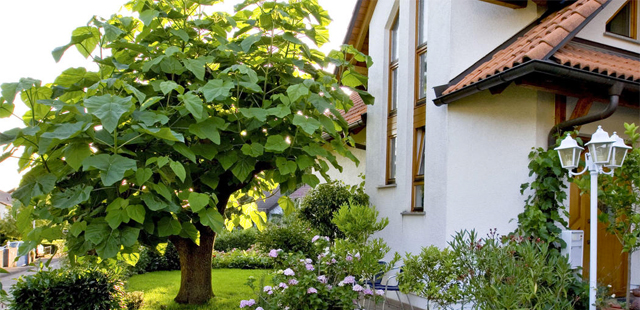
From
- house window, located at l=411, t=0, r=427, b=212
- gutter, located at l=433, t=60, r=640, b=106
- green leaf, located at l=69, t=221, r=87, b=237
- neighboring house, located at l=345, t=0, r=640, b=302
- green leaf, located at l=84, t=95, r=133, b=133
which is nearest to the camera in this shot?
green leaf, located at l=84, t=95, r=133, b=133

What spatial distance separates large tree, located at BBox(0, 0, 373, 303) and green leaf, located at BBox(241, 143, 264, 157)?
0.04ft

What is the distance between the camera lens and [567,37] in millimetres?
6570

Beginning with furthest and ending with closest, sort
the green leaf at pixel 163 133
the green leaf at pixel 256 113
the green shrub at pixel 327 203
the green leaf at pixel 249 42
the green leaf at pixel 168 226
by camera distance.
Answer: the green shrub at pixel 327 203 < the green leaf at pixel 249 42 < the green leaf at pixel 256 113 < the green leaf at pixel 168 226 < the green leaf at pixel 163 133

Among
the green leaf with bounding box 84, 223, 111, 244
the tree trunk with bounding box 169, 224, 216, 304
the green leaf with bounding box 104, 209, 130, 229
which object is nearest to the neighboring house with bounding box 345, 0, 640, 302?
the tree trunk with bounding box 169, 224, 216, 304

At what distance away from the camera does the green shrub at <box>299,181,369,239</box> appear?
32.6ft

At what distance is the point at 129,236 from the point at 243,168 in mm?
1539

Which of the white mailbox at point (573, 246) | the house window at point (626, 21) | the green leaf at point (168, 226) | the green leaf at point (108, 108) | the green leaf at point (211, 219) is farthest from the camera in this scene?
the house window at point (626, 21)

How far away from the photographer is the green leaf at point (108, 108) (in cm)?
432

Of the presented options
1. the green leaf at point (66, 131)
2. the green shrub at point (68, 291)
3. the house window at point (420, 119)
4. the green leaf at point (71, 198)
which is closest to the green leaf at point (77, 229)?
the green leaf at point (71, 198)

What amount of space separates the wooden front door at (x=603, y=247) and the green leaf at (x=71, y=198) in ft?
20.8

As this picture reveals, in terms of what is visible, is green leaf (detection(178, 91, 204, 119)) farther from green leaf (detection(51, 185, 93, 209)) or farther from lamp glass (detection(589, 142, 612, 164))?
lamp glass (detection(589, 142, 612, 164))

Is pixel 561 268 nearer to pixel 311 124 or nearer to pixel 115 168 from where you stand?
pixel 311 124

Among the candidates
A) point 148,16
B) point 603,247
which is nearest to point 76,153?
point 148,16

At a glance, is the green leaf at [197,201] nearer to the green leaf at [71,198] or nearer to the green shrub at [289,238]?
the green leaf at [71,198]
